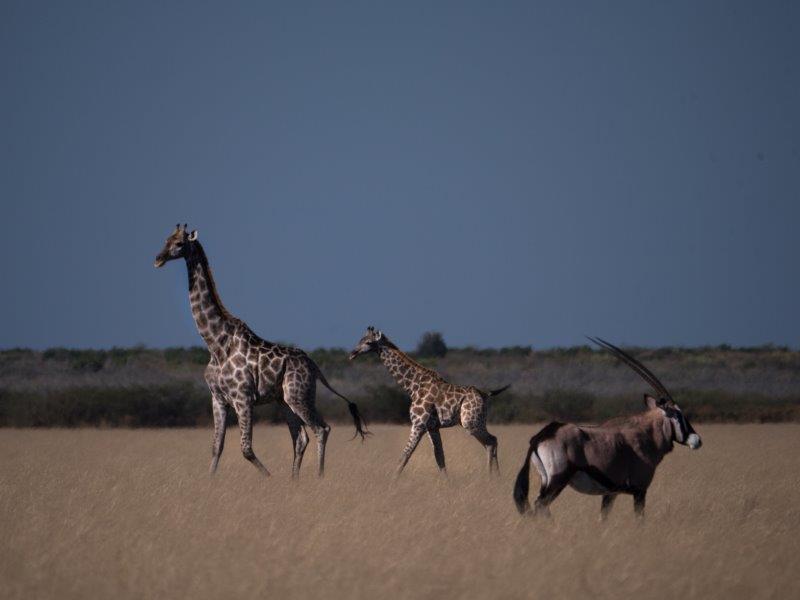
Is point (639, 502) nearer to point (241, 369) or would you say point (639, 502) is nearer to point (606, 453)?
point (606, 453)

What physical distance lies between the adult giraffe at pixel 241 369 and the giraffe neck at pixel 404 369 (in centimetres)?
154

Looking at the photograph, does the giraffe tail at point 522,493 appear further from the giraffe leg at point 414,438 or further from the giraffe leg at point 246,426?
the giraffe leg at point 414,438

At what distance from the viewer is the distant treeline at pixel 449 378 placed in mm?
29109

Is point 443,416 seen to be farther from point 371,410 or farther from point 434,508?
point 371,410

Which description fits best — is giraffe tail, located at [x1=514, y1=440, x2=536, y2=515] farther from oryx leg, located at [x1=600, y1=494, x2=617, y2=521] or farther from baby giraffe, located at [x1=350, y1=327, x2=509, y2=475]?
baby giraffe, located at [x1=350, y1=327, x2=509, y2=475]

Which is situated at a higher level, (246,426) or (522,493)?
(246,426)

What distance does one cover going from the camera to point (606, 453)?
9.57 metres

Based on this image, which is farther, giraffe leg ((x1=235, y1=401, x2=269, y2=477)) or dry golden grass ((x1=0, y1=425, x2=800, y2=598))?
giraffe leg ((x1=235, y1=401, x2=269, y2=477))

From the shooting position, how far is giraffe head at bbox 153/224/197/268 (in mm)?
13141

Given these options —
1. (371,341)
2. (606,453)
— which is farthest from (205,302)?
(606,453)

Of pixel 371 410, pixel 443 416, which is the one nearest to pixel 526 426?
pixel 371 410

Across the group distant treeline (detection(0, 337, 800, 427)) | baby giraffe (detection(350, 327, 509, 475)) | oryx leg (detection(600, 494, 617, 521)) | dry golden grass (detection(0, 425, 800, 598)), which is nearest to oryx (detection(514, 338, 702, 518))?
oryx leg (detection(600, 494, 617, 521))

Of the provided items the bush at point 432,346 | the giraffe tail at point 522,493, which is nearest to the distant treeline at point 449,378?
the bush at point 432,346

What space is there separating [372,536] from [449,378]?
110ft
